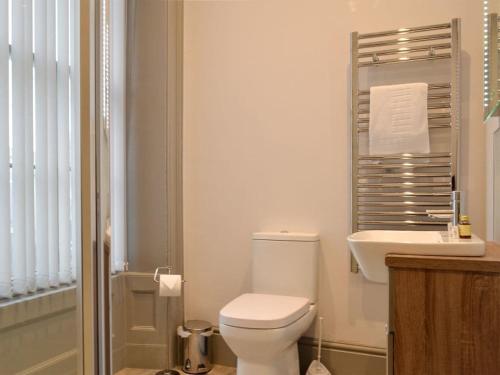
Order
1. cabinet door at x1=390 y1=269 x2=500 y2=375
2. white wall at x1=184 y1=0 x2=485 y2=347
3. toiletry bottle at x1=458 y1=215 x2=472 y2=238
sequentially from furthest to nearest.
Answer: white wall at x1=184 y1=0 x2=485 y2=347
toiletry bottle at x1=458 y1=215 x2=472 y2=238
cabinet door at x1=390 y1=269 x2=500 y2=375

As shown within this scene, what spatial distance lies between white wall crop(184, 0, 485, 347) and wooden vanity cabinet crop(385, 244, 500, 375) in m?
0.91

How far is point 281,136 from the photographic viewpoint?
221cm

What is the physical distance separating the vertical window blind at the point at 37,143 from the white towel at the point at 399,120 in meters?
1.37

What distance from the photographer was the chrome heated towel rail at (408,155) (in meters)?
1.83

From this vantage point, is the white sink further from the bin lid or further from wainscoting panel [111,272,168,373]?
wainscoting panel [111,272,168,373]

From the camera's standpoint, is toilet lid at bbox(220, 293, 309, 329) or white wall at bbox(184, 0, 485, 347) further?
white wall at bbox(184, 0, 485, 347)

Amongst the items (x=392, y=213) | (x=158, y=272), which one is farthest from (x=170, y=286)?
(x=392, y=213)

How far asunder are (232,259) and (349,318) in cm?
71

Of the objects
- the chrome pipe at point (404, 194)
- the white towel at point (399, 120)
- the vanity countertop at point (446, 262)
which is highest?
the white towel at point (399, 120)

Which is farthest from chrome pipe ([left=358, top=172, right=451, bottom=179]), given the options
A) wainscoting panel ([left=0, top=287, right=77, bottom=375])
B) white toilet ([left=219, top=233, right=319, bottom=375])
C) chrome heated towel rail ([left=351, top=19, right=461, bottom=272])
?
wainscoting panel ([left=0, top=287, right=77, bottom=375])

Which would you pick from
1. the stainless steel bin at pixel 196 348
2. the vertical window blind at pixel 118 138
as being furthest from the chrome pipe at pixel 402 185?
the vertical window blind at pixel 118 138

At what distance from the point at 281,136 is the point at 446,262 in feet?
4.27

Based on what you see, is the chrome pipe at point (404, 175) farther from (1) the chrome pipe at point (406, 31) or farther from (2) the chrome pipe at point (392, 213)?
(1) the chrome pipe at point (406, 31)

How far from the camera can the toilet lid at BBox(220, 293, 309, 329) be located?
5.31ft
